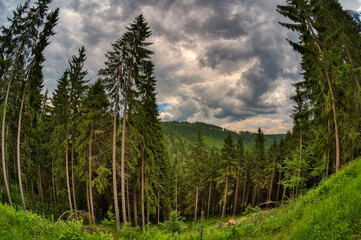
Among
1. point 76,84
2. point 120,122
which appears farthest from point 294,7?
point 76,84

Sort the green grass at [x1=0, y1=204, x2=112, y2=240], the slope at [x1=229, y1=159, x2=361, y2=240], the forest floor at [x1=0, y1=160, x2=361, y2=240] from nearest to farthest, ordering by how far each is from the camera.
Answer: the slope at [x1=229, y1=159, x2=361, y2=240] → the forest floor at [x1=0, y1=160, x2=361, y2=240] → the green grass at [x1=0, y1=204, x2=112, y2=240]

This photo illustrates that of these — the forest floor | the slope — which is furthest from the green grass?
the slope

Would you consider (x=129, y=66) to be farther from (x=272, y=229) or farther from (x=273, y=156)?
(x=273, y=156)

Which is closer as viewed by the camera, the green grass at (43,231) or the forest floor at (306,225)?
the forest floor at (306,225)

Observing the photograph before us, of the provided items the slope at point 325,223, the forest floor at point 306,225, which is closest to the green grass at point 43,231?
the forest floor at point 306,225

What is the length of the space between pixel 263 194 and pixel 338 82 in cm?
4733

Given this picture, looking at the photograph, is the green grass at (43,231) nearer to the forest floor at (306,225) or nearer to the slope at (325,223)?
the forest floor at (306,225)

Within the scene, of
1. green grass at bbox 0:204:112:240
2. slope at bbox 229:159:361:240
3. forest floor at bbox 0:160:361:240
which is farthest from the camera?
green grass at bbox 0:204:112:240

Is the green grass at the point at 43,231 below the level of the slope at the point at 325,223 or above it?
below

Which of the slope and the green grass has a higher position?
the slope

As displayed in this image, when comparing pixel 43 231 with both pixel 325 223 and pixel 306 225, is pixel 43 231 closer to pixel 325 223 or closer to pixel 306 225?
pixel 306 225

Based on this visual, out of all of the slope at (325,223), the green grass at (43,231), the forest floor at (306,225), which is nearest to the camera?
the slope at (325,223)

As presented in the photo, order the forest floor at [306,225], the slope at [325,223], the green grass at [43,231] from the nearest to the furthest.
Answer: the slope at [325,223]
the forest floor at [306,225]
the green grass at [43,231]

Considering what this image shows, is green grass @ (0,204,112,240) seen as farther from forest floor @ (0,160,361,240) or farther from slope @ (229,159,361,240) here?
slope @ (229,159,361,240)
